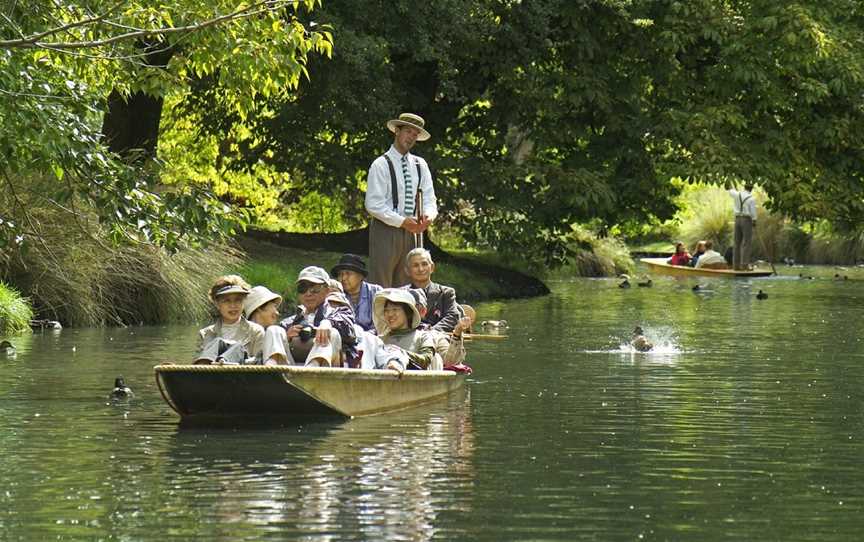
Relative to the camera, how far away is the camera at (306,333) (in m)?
13.3

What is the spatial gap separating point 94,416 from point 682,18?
18343 millimetres

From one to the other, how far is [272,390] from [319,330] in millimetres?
725

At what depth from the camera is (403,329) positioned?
14.3 m

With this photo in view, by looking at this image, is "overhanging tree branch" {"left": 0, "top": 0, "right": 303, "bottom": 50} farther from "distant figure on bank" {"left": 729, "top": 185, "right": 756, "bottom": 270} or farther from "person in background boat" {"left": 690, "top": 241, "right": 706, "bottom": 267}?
"person in background boat" {"left": 690, "top": 241, "right": 706, "bottom": 267}

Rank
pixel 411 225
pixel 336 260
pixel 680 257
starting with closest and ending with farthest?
pixel 411 225, pixel 336 260, pixel 680 257

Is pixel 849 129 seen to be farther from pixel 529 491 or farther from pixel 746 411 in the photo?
pixel 529 491

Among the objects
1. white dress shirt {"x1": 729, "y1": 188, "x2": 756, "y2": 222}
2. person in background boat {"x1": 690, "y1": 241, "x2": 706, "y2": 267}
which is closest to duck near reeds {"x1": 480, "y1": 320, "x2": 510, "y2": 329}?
white dress shirt {"x1": 729, "y1": 188, "x2": 756, "y2": 222}

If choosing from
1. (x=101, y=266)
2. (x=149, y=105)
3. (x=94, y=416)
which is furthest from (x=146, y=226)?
(x=149, y=105)

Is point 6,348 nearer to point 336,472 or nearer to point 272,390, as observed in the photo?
point 272,390

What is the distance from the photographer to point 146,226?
1453cm

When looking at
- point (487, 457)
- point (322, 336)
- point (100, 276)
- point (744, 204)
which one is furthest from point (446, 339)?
point (744, 204)

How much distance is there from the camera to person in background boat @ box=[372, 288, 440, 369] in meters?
14.0

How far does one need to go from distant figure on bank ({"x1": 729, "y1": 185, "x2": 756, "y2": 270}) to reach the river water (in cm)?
2155

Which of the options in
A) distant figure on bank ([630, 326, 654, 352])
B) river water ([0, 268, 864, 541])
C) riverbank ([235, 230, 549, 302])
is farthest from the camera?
riverbank ([235, 230, 549, 302])
